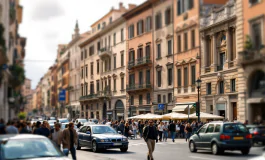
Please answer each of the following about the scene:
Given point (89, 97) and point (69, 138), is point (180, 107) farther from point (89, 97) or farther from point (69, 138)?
point (89, 97)

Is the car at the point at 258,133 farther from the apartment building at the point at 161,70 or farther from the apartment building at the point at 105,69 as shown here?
the apartment building at the point at 105,69

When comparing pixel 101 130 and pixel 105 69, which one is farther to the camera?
pixel 105 69

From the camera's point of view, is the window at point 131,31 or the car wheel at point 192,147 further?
the window at point 131,31

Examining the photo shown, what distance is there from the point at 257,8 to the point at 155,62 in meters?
47.1

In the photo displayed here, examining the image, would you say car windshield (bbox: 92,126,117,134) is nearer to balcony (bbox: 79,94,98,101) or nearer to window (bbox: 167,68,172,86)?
window (bbox: 167,68,172,86)

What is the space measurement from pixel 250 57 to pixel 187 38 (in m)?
11.5

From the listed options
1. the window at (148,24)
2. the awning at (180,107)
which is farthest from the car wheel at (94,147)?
the window at (148,24)

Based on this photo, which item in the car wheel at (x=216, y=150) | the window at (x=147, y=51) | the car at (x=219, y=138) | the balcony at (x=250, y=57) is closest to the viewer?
the balcony at (x=250, y=57)

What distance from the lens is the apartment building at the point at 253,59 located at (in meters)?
7.36

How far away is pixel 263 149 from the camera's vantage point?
7996 millimetres

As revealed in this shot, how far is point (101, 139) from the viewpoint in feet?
78.0

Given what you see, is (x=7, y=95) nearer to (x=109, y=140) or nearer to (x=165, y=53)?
(x=165, y=53)

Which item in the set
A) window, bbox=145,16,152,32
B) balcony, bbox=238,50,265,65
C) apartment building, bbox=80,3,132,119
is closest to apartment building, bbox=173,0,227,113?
balcony, bbox=238,50,265,65

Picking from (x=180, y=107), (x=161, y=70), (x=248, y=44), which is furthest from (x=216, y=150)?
(x=161, y=70)
